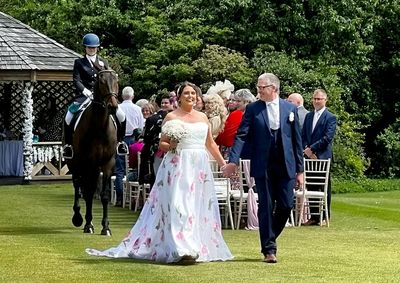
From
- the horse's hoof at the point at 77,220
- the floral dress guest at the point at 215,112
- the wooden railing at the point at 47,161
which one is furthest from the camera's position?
the wooden railing at the point at 47,161

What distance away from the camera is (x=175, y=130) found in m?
12.9

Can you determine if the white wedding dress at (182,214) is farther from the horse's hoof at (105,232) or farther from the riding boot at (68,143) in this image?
the riding boot at (68,143)

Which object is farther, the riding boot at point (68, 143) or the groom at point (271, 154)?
the riding boot at point (68, 143)

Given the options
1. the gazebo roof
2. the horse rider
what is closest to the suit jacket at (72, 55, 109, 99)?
the horse rider

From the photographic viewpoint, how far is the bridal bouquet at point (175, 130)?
12875 mm

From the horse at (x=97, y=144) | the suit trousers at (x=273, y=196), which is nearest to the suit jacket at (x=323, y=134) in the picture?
the horse at (x=97, y=144)

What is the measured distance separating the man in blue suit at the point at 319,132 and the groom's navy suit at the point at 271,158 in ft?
19.3

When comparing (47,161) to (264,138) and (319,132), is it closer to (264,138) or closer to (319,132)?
(319,132)

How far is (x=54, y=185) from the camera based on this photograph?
1141 inches

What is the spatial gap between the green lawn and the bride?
0.29m

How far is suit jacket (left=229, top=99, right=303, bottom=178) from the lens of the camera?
495 inches

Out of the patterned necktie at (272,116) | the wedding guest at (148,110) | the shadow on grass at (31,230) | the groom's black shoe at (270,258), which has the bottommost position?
the groom's black shoe at (270,258)

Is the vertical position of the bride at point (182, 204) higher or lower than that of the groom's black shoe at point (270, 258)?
higher

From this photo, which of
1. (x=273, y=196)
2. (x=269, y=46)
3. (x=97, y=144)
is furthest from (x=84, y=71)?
(x=269, y=46)
